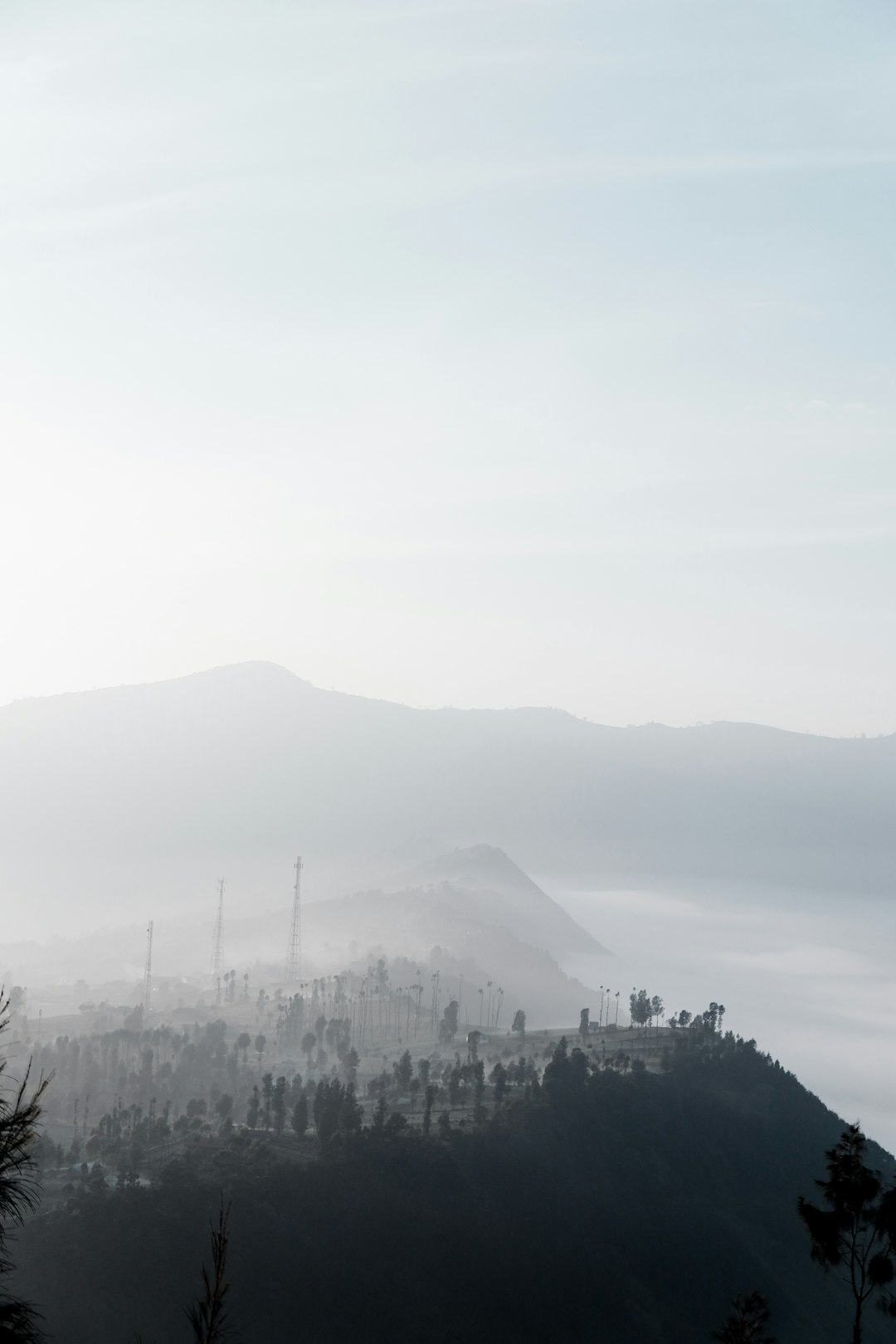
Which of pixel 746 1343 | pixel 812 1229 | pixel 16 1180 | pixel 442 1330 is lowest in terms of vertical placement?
pixel 442 1330

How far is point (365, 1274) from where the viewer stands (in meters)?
192

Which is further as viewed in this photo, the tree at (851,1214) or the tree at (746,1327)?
the tree at (746,1327)

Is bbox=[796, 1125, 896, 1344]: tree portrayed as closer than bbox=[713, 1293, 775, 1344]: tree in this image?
Yes

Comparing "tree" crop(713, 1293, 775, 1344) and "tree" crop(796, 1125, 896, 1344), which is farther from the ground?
"tree" crop(796, 1125, 896, 1344)

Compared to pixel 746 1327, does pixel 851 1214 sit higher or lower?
higher

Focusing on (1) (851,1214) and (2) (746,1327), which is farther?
(2) (746,1327)

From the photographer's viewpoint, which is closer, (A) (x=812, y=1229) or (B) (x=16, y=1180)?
(B) (x=16, y=1180)

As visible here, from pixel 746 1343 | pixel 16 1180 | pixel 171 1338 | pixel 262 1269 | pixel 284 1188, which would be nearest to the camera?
pixel 16 1180

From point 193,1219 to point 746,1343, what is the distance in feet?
538

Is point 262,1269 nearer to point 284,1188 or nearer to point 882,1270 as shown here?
point 284,1188

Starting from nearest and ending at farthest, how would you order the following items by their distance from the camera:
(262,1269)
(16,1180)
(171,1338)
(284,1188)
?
(16,1180) → (171,1338) → (262,1269) → (284,1188)

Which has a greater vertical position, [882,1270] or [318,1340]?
[882,1270]

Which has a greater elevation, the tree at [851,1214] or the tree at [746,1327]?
the tree at [851,1214]

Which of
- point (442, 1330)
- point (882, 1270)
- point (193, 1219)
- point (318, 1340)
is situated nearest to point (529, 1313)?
point (442, 1330)
